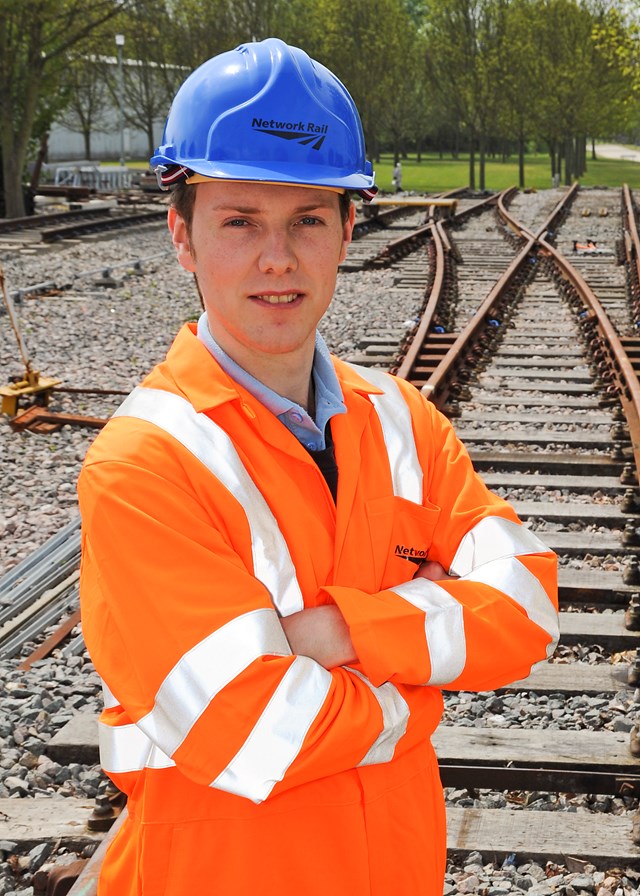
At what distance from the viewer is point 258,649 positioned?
1.51 meters

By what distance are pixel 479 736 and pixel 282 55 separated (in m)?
2.19

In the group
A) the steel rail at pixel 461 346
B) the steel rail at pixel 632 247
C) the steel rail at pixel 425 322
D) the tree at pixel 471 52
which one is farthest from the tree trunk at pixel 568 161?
the steel rail at pixel 461 346

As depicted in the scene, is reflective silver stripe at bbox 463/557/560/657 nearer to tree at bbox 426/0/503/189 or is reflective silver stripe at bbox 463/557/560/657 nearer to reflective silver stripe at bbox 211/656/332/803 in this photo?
reflective silver stripe at bbox 211/656/332/803

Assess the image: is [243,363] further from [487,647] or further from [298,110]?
[487,647]

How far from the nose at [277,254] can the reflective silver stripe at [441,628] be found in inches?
22.3

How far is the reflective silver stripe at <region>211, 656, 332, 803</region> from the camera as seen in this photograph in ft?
4.80

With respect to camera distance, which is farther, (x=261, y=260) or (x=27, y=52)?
(x=27, y=52)

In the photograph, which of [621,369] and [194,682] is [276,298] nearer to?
[194,682]

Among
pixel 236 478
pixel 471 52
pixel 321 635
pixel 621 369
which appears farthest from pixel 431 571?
pixel 471 52

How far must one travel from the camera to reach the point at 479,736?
3.19 m

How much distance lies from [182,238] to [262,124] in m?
0.25

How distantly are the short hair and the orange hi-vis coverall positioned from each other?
0.23m

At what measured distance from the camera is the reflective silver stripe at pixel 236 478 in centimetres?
161

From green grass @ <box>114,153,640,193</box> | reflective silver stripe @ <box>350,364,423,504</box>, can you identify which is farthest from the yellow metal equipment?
green grass @ <box>114,153,640,193</box>
